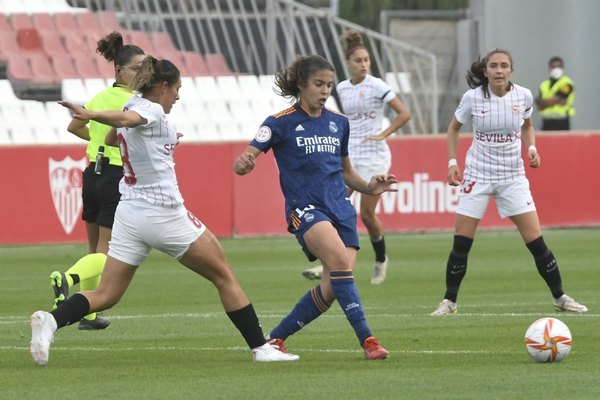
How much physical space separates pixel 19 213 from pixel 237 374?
12.2 m

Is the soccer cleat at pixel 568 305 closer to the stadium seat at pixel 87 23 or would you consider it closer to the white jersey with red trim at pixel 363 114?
the white jersey with red trim at pixel 363 114

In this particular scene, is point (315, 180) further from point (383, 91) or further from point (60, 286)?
point (383, 91)

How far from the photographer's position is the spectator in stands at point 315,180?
9.41m

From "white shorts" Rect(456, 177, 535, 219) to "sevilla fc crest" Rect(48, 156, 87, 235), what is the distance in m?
9.15

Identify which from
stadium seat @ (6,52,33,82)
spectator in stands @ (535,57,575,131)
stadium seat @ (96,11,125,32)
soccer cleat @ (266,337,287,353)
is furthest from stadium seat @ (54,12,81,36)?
soccer cleat @ (266,337,287,353)

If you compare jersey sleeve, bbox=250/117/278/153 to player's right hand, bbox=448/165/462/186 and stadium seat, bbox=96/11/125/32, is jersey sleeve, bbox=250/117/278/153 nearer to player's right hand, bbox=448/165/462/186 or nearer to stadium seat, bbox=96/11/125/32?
player's right hand, bbox=448/165/462/186

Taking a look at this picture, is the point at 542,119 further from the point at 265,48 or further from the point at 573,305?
the point at 573,305

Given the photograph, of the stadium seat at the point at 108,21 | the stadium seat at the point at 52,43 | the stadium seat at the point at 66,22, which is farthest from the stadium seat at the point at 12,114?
the stadium seat at the point at 108,21

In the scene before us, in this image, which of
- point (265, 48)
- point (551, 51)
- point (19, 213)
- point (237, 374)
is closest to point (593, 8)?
point (551, 51)

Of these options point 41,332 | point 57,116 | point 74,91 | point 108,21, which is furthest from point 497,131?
point 108,21

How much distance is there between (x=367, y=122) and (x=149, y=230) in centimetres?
713

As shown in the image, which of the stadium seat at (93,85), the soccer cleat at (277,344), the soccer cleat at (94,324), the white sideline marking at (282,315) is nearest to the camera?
the soccer cleat at (277,344)

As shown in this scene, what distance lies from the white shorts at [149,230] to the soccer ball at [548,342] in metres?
2.07

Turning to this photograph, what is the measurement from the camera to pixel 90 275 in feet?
36.7
